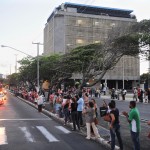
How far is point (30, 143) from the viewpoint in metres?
13.4

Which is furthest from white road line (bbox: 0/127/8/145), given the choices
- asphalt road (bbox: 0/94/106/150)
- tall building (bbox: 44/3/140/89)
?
tall building (bbox: 44/3/140/89)

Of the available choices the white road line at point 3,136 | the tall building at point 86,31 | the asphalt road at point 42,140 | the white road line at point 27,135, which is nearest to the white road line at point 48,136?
the asphalt road at point 42,140

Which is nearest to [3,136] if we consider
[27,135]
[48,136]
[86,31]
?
[27,135]

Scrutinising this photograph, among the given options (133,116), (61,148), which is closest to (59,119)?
(61,148)

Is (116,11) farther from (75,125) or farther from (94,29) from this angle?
(75,125)

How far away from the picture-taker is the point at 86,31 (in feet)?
328

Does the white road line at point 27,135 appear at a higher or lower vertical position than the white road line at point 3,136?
lower

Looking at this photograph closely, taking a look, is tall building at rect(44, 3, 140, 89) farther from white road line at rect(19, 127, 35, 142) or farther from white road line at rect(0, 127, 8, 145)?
white road line at rect(0, 127, 8, 145)

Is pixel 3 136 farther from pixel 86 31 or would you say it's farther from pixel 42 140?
pixel 86 31

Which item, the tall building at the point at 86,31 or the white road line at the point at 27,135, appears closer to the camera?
the white road line at the point at 27,135

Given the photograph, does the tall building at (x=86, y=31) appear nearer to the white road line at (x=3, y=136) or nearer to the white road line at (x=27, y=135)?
the white road line at (x=27, y=135)

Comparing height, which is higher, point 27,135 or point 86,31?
point 86,31

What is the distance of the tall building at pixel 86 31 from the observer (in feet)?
320

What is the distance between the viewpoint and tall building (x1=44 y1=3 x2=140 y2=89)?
97.4 m
